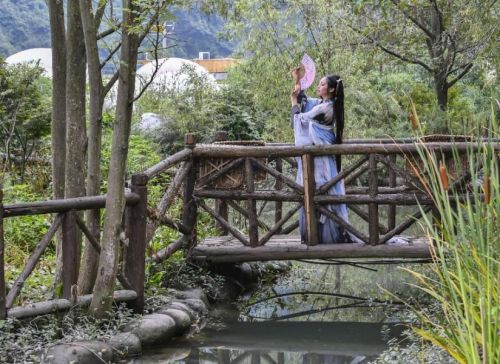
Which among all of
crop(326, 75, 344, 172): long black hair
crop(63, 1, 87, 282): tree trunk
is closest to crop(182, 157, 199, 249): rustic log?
crop(326, 75, 344, 172): long black hair

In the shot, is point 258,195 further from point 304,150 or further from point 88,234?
point 88,234

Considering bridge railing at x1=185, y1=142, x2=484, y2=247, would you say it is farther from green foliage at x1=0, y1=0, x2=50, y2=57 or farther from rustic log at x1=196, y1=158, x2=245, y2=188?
green foliage at x1=0, y1=0, x2=50, y2=57

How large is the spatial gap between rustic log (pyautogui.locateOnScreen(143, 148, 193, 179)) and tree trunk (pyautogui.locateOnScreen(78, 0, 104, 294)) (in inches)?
26.8

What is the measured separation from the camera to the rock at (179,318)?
277 inches

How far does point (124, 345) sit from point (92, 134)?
5.38 ft

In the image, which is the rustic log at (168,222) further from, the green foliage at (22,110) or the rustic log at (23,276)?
the green foliage at (22,110)

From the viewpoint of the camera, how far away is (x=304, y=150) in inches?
323

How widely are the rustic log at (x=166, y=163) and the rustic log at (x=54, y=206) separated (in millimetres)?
879

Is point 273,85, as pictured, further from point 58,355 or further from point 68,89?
point 58,355

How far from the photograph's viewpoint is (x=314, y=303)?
29.6ft

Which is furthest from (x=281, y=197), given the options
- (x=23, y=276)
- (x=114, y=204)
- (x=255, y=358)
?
(x=23, y=276)

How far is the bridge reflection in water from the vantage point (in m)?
6.74

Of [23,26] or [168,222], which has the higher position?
[23,26]

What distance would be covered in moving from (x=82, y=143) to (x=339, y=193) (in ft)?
9.53
